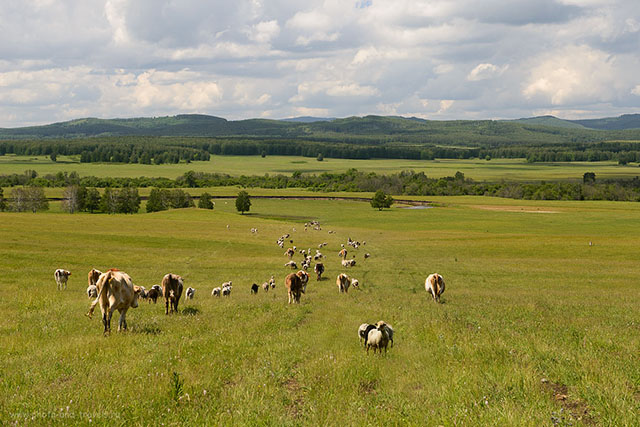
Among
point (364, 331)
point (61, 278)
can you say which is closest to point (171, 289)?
point (364, 331)

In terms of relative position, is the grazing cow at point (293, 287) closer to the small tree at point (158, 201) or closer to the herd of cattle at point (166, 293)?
the herd of cattle at point (166, 293)

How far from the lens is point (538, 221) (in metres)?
95.8

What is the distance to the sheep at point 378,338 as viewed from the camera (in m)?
13.1

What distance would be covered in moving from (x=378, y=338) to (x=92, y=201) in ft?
434

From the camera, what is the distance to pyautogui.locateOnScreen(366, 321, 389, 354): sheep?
13.1 m

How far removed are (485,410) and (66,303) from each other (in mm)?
19542

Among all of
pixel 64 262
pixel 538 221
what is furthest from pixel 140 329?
pixel 538 221

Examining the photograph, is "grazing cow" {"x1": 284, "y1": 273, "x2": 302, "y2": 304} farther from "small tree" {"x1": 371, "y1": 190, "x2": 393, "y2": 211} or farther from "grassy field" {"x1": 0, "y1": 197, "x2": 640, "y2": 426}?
"small tree" {"x1": 371, "y1": 190, "x2": 393, "y2": 211}

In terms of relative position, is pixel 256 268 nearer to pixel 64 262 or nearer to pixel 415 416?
pixel 64 262

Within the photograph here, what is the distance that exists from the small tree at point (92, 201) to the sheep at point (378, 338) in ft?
430

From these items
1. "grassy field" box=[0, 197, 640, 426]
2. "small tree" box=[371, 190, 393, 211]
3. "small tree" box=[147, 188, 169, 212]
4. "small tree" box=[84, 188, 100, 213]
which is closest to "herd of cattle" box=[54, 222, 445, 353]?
"grassy field" box=[0, 197, 640, 426]

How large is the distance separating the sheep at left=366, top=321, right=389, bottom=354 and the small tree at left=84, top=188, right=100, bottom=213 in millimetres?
131141

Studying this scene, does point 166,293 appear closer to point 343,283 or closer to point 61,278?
point 343,283

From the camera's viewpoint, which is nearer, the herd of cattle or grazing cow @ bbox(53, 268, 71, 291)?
the herd of cattle
